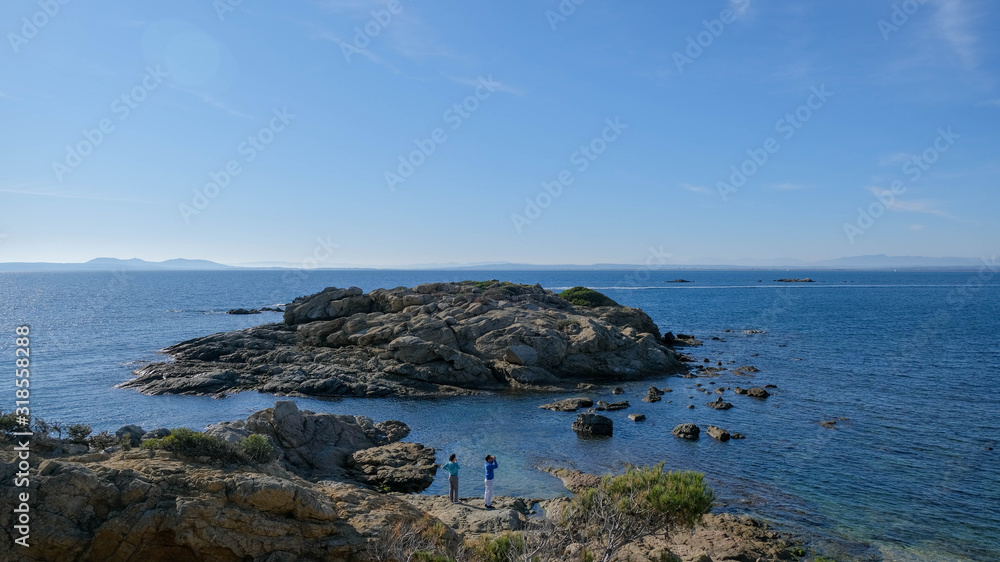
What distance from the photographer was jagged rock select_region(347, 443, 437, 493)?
2664cm

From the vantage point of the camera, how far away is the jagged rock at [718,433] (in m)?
33.9

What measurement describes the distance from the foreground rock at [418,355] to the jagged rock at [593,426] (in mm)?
13610

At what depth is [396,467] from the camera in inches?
1108

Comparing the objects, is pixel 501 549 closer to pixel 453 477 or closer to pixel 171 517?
pixel 171 517

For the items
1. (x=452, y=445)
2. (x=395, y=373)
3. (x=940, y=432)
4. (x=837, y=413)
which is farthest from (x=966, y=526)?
(x=395, y=373)

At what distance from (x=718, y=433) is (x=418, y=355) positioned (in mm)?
25880

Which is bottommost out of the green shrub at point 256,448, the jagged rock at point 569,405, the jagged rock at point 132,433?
the jagged rock at point 569,405

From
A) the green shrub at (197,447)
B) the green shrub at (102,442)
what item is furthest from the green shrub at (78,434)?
the green shrub at (197,447)

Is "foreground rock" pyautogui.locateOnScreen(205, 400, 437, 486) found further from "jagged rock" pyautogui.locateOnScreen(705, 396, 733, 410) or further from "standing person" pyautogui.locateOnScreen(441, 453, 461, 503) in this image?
"jagged rock" pyautogui.locateOnScreen(705, 396, 733, 410)

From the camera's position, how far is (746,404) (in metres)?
42.7

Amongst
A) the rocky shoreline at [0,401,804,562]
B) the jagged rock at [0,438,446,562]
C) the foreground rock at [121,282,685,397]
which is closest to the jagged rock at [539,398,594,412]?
the foreground rock at [121,282,685,397]

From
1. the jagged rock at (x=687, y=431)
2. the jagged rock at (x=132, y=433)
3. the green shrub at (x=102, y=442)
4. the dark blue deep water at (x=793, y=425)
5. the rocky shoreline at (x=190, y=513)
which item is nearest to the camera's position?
the rocky shoreline at (x=190, y=513)

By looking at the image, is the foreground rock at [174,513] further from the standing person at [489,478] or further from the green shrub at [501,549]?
the standing person at [489,478]

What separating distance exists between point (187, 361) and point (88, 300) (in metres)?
112
